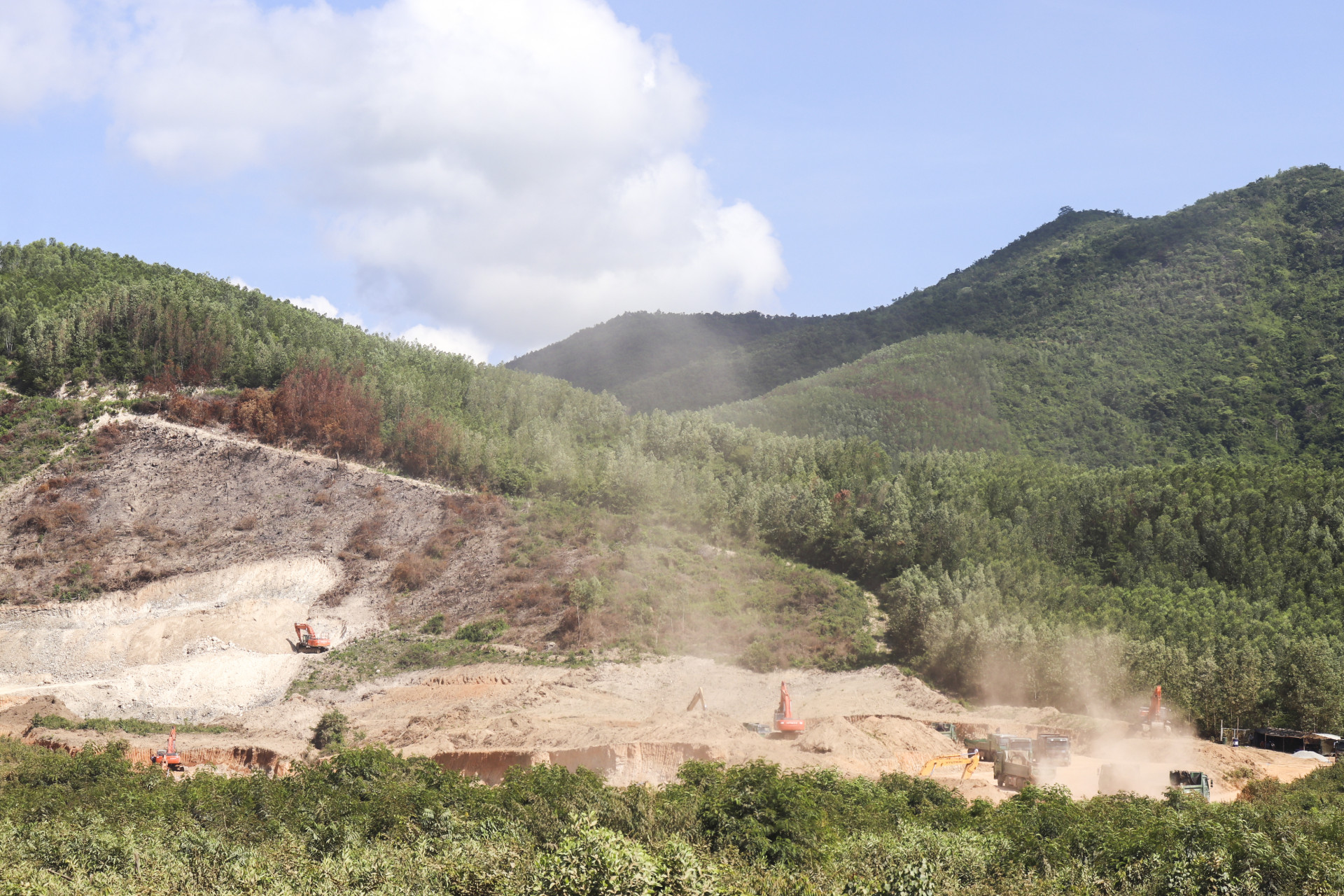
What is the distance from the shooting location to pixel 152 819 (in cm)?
2208

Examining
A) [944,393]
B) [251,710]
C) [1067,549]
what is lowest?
[251,710]

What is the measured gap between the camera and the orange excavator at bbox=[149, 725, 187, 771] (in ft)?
111

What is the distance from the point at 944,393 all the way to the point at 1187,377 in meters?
23.3

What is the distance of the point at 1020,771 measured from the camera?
1305 inches

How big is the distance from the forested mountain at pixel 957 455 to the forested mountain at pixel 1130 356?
0.44 m

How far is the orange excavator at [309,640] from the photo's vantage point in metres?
51.0

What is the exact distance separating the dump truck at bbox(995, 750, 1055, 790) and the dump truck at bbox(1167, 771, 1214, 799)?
141 inches

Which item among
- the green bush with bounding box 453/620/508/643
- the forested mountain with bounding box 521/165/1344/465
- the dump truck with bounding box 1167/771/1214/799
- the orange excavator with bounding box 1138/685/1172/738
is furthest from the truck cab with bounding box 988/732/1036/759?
the forested mountain with bounding box 521/165/1344/465

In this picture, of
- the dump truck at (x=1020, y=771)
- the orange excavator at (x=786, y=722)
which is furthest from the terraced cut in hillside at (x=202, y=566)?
the dump truck at (x=1020, y=771)

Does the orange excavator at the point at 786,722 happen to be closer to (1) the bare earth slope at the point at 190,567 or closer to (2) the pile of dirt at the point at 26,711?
(1) the bare earth slope at the point at 190,567

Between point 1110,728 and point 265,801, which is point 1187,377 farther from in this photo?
point 265,801

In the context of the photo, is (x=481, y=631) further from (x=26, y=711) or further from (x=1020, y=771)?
(x=1020, y=771)

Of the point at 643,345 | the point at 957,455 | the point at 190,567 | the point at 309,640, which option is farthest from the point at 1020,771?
the point at 643,345

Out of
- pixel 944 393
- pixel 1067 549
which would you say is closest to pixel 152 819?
pixel 1067 549
